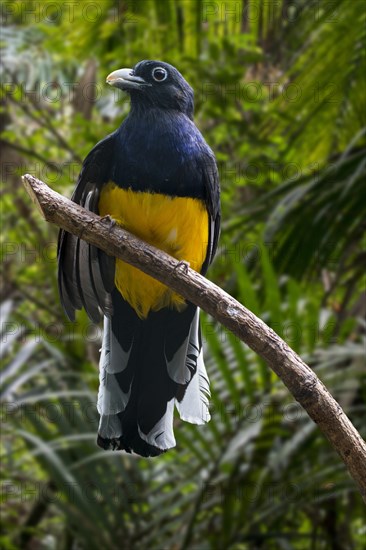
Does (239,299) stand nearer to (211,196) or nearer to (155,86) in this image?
(211,196)

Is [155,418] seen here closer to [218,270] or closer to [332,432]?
[332,432]

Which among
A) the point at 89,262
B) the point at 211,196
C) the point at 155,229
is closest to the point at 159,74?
the point at 211,196

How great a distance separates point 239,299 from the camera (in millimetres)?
4219

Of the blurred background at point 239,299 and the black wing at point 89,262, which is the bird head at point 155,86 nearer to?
the black wing at point 89,262

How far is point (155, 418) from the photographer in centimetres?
264

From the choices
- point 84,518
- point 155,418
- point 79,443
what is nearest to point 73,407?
point 79,443

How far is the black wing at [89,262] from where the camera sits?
2842 millimetres

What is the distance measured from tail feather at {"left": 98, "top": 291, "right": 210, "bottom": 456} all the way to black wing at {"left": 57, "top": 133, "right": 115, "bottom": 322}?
0.10 metres

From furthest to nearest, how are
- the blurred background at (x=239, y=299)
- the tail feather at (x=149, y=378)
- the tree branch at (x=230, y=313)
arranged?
the blurred background at (x=239, y=299)
the tail feather at (x=149, y=378)
the tree branch at (x=230, y=313)

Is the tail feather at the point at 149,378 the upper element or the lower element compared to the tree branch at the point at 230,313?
lower

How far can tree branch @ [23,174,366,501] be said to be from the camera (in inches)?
82.0

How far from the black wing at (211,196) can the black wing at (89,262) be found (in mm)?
333

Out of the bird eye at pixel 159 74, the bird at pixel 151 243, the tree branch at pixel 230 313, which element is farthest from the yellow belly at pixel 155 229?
the bird eye at pixel 159 74

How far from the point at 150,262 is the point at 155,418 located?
1.72ft
